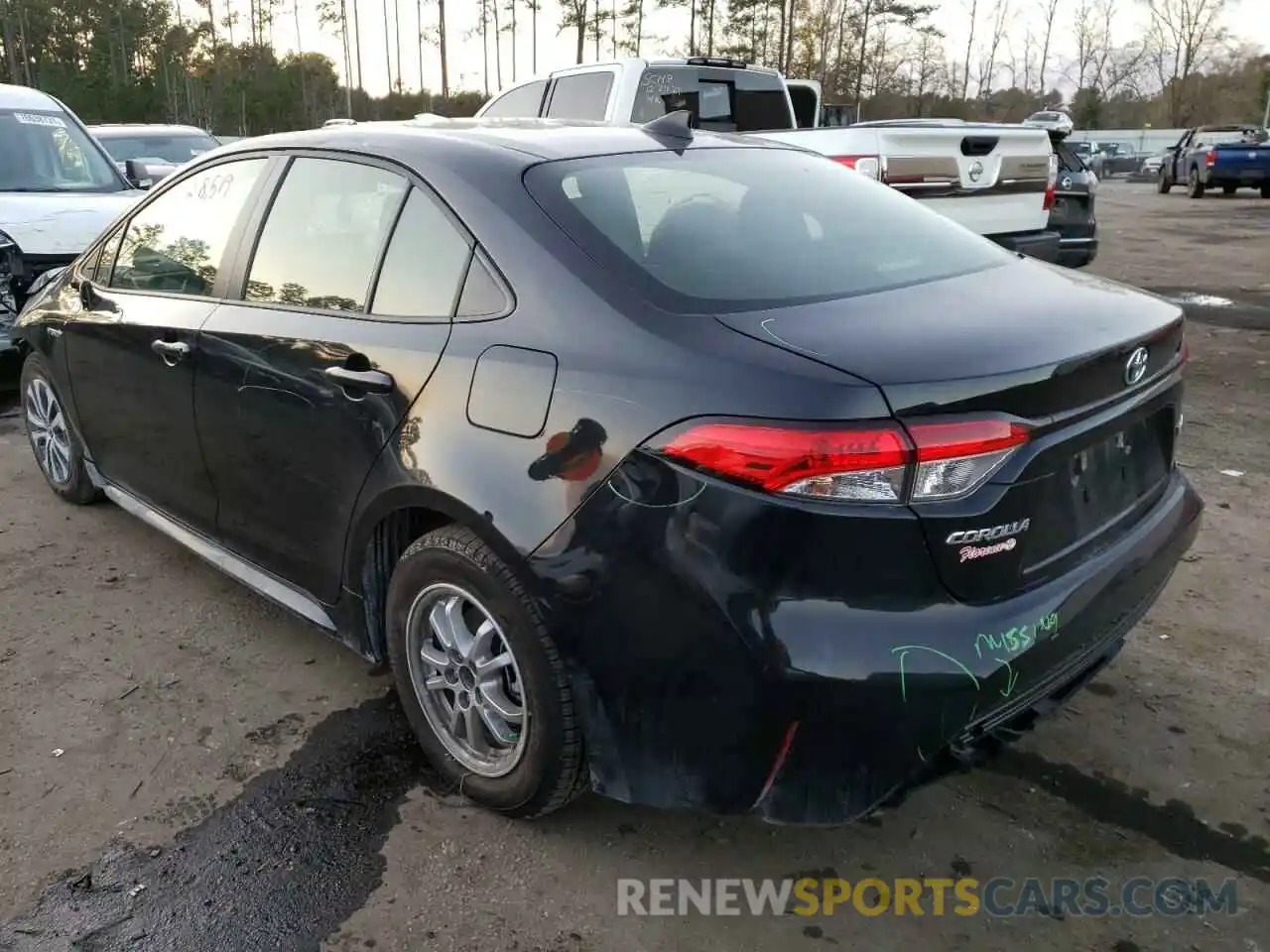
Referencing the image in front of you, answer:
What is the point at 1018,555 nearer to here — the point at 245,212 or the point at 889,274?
the point at 889,274

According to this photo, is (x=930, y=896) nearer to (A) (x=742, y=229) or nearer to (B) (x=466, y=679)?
(B) (x=466, y=679)

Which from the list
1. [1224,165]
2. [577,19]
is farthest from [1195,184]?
[577,19]

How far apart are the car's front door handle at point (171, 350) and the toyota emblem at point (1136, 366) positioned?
2.70m

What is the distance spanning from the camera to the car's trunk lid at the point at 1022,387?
6.60ft

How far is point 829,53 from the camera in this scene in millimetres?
39062

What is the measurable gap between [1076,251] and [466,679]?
28.0 feet

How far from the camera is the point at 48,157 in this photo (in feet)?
25.5

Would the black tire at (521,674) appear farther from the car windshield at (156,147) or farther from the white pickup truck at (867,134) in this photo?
the car windshield at (156,147)

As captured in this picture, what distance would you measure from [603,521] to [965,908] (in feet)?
3.97

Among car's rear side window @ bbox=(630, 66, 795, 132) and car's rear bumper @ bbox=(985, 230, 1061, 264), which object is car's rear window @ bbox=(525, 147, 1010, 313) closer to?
car's rear bumper @ bbox=(985, 230, 1061, 264)

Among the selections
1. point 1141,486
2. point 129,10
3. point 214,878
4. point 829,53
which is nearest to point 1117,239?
point 1141,486

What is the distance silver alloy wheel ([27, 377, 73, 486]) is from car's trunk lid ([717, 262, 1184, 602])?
11.9 feet

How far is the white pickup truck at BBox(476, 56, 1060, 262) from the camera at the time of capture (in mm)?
6840

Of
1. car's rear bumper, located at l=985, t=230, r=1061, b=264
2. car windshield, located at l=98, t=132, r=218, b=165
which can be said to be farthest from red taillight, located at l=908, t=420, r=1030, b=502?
car windshield, located at l=98, t=132, r=218, b=165
